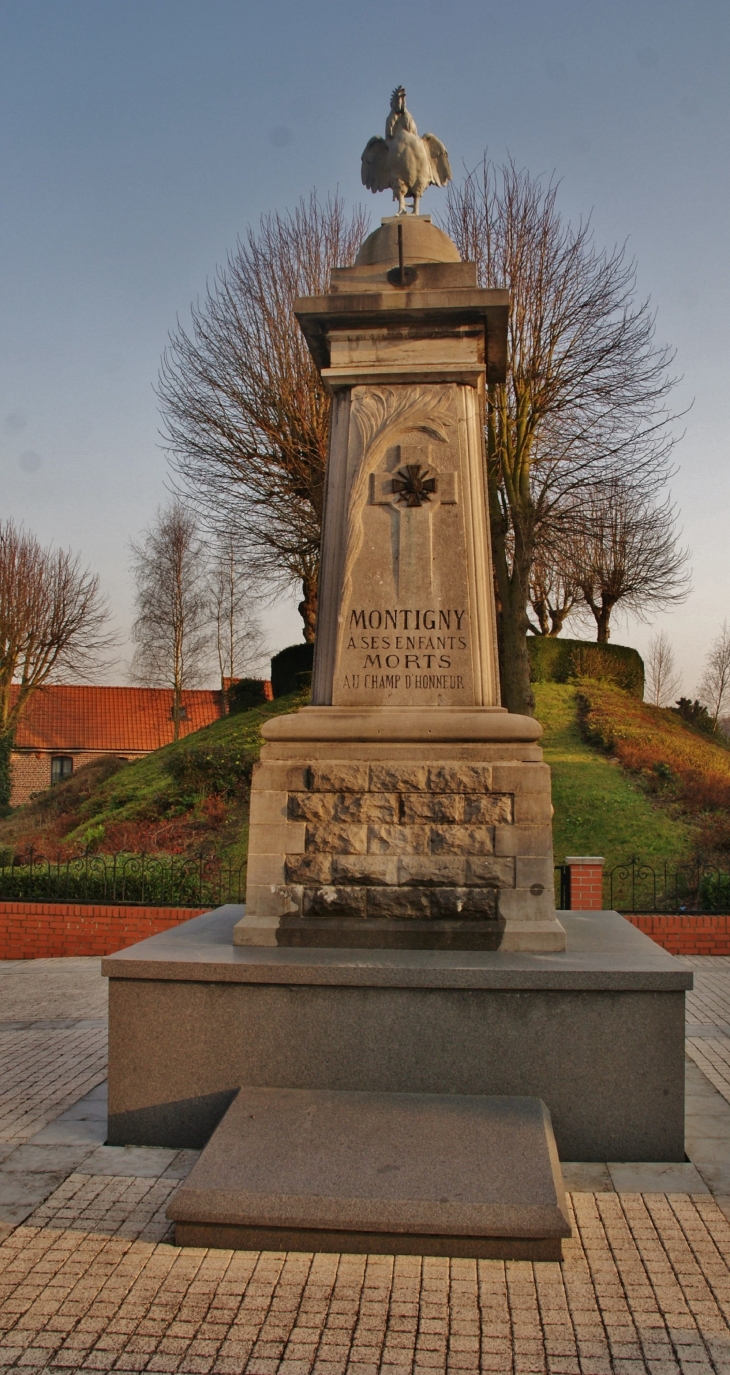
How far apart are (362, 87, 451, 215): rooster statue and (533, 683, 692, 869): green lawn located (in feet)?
29.3

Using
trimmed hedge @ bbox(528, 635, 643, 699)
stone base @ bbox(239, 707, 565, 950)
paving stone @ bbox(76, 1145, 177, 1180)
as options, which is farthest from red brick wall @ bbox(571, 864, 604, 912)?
trimmed hedge @ bbox(528, 635, 643, 699)

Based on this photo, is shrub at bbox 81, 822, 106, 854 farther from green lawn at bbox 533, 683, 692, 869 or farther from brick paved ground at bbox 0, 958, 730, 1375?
brick paved ground at bbox 0, 958, 730, 1375

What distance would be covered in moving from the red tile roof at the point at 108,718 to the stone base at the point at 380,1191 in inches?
1352

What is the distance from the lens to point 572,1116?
4434mm

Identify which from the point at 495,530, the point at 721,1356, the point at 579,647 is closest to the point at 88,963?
the point at 721,1356

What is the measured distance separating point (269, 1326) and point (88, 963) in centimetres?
779

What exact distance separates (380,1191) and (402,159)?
5755 mm

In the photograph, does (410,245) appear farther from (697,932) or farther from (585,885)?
(697,932)

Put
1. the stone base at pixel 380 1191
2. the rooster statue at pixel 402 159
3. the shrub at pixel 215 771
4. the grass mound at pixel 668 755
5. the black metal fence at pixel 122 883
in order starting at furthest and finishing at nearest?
1. the shrub at pixel 215 771
2. the grass mound at pixel 668 755
3. the black metal fence at pixel 122 883
4. the rooster statue at pixel 402 159
5. the stone base at pixel 380 1191

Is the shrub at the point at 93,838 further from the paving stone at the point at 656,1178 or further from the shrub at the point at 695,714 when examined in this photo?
the shrub at the point at 695,714

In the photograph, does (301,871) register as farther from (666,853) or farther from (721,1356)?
(666,853)

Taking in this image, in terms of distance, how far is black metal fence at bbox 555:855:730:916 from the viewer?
10.8 metres

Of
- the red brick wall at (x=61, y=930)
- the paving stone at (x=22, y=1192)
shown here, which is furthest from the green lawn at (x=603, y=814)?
the paving stone at (x=22, y=1192)

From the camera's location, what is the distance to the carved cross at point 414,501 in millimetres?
5590
